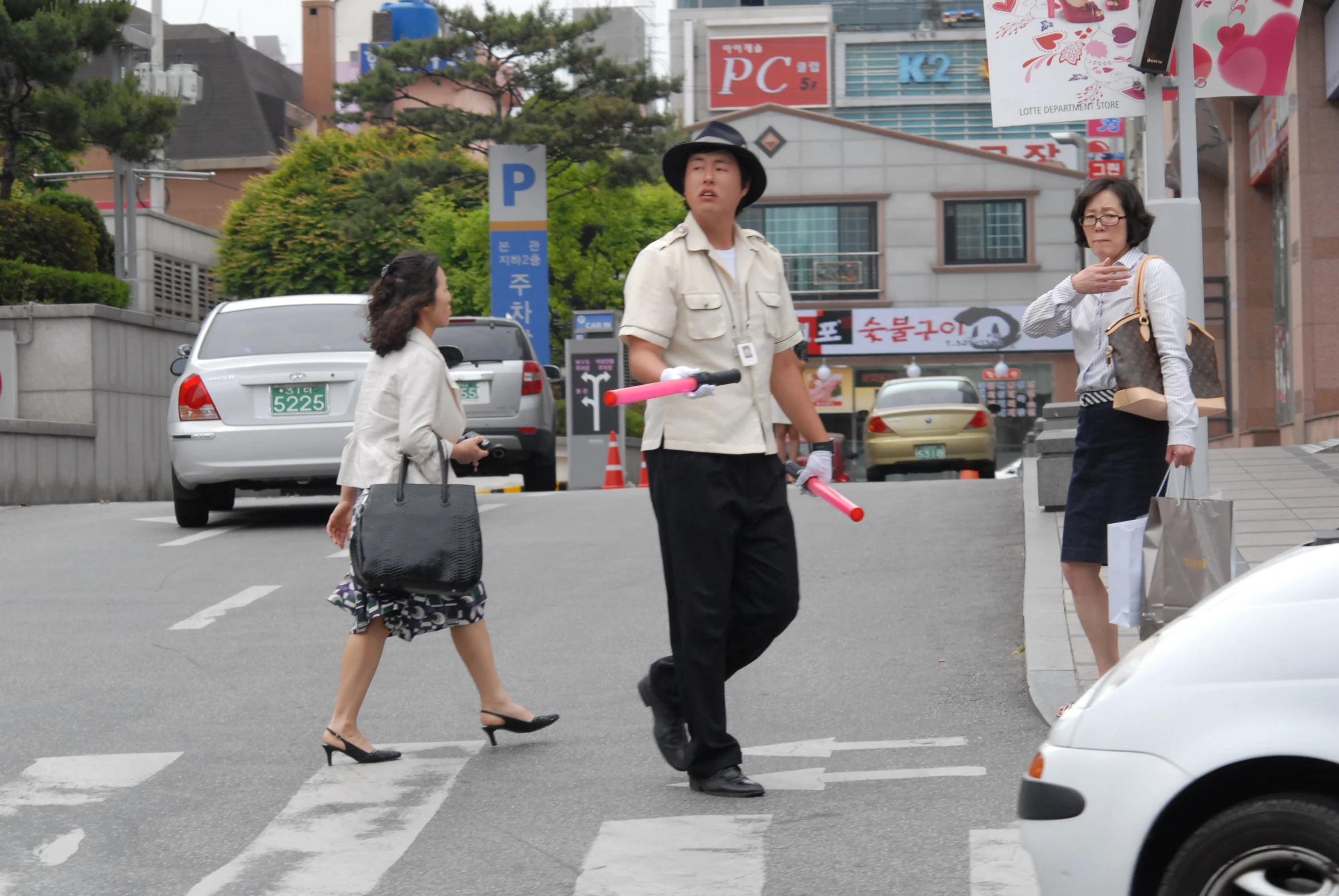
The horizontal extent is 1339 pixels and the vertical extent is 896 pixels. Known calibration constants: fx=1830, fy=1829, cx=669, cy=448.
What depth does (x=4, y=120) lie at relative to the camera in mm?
23141

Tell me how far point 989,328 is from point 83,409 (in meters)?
30.3

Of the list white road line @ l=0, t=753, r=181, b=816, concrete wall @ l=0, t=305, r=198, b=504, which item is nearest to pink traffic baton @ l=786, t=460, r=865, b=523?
white road line @ l=0, t=753, r=181, b=816

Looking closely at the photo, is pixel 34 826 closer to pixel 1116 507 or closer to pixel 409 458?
pixel 409 458

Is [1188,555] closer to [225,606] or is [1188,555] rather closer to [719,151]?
[719,151]

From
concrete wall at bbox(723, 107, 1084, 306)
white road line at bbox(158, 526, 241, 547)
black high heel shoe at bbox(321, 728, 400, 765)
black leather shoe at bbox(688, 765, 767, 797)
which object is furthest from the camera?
concrete wall at bbox(723, 107, 1084, 306)

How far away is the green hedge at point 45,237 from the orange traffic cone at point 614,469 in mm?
6614

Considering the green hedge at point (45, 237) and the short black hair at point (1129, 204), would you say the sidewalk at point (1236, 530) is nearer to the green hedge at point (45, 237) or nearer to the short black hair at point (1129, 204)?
the short black hair at point (1129, 204)

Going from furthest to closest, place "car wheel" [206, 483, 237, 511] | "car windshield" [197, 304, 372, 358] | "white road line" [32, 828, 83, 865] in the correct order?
"car wheel" [206, 483, 237, 511] → "car windshield" [197, 304, 372, 358] → "white road line" [32, 828, 83, 865]

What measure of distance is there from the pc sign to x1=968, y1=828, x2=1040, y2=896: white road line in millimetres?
26221

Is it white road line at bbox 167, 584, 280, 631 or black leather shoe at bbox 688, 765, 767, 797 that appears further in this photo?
white road line at bbox 167, 584, 280, 631

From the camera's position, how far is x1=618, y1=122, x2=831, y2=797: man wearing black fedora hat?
5.30m

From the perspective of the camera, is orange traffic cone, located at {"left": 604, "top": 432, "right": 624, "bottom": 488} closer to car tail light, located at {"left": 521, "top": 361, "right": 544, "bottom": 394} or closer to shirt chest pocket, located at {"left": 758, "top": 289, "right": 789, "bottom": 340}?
car tail light, located at {"left": 521, "top": 361, "right": 544, "bottom": 394}

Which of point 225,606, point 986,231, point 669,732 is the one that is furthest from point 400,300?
point 986,231

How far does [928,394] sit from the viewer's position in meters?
23.2
